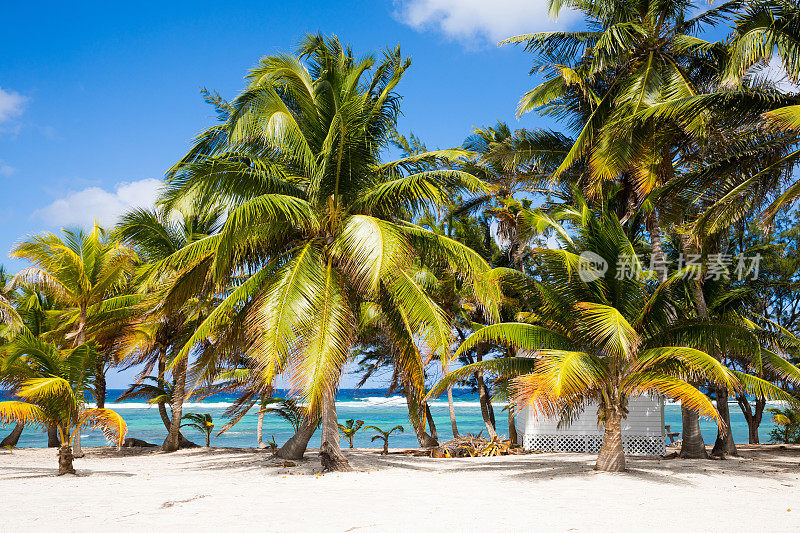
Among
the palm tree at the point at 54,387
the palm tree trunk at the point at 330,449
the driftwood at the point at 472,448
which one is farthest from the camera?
the driftwood at the point at 472,448

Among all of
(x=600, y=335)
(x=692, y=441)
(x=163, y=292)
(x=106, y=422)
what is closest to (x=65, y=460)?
(x=106, y=422)

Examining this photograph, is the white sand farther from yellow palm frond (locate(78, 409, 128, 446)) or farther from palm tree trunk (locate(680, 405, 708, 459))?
palm tree trunk (locate(680, 405, 708, 459))

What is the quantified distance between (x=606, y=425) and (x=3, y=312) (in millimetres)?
11840

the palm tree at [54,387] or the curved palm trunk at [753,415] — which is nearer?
the palm tree at [54,387]

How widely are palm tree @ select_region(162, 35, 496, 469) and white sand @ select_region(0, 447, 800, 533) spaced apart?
1582mm

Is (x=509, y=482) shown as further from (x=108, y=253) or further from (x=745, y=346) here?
(x=108, y=253)

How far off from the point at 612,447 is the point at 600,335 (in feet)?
7.04

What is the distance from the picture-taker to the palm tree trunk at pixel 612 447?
979cm

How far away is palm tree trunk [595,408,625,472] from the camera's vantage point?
9.79 metres

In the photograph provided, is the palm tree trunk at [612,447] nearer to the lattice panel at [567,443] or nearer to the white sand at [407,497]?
the white sand at [407,497]

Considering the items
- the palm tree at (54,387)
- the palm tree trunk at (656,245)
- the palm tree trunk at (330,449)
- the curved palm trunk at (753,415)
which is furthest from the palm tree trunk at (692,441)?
the palm tree at (54,387)

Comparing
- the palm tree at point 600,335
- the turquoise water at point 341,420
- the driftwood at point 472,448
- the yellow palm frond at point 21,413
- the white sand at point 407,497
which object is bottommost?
the turquoise water at point 341,420

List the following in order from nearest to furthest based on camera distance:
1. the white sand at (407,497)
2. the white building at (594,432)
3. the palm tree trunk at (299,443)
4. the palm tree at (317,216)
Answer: the white sand at (407,497)
the palm tree at (317,216)
the palm tree trunk at (299,443)
the white building at (594,432)

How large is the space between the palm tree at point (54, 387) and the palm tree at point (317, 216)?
1719mm
